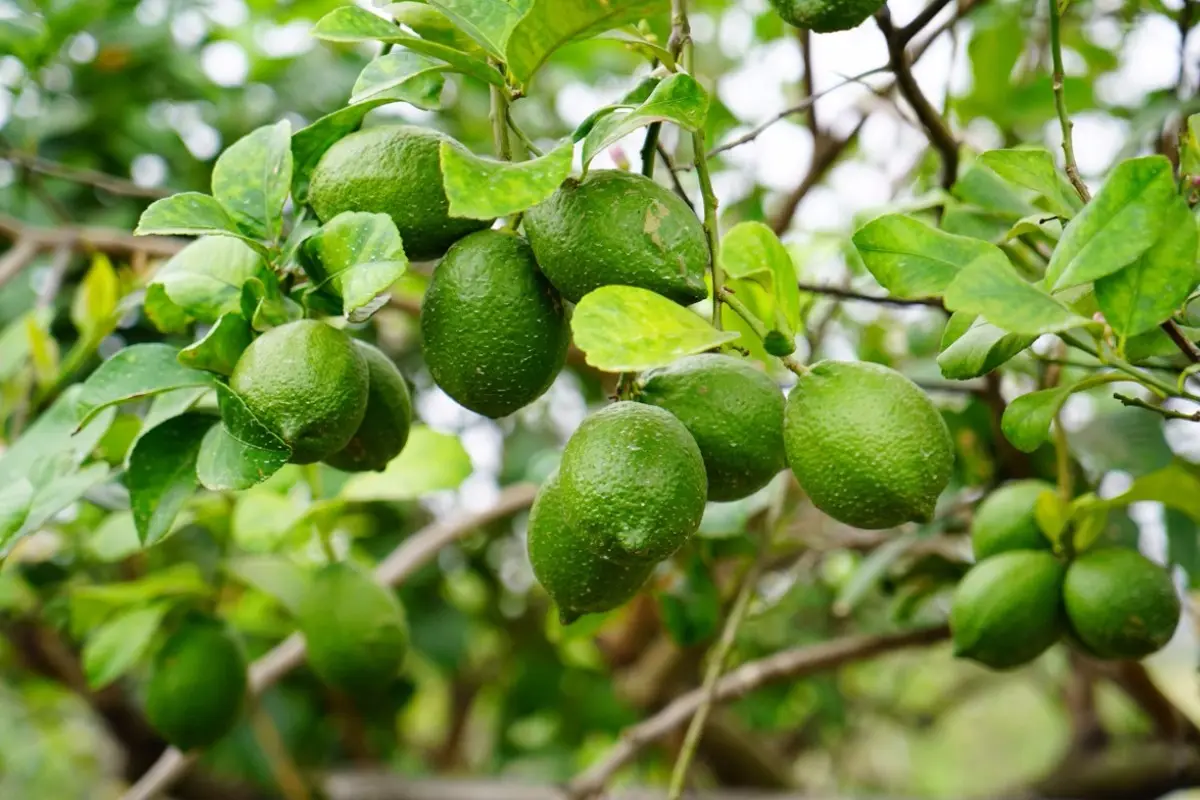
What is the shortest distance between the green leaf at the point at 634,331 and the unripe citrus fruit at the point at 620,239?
0.12 feet

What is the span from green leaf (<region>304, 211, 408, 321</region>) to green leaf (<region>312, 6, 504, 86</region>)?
87mm

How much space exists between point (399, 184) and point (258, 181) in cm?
12

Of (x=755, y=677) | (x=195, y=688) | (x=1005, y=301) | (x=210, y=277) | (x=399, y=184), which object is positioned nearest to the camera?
(x=1005, y=301)

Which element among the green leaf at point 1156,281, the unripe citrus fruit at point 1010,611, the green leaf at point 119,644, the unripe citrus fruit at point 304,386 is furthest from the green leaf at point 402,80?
the green leaf at point 119,644

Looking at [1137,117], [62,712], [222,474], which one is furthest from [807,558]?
[62,712]

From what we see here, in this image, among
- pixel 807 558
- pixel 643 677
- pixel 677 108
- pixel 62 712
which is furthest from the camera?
pixel 62 712

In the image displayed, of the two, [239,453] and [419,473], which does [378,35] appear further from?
[419,473]

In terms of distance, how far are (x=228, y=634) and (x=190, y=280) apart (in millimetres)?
450

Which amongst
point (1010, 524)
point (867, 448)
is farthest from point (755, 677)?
point (867, 448)

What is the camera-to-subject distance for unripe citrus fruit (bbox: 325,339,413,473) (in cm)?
68

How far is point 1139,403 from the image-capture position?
58cm

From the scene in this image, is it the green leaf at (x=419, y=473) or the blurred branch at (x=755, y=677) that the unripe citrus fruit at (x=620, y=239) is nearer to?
the green leaf at (x=419, y=473)

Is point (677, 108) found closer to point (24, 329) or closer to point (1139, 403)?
point (1139, 403)

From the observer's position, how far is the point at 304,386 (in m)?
0.58
